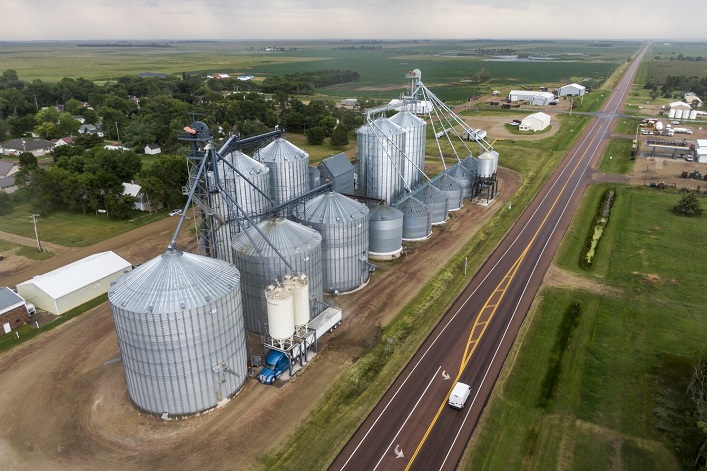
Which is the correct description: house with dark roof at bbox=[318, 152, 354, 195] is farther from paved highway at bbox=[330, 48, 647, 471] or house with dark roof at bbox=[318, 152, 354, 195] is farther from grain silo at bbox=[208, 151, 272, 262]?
paved highway at bbox=[330, 48, 647, 471]

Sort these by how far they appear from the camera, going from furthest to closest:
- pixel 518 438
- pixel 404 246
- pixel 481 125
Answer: pixel 481 125 → pixel 404 246 → pixel 518 438

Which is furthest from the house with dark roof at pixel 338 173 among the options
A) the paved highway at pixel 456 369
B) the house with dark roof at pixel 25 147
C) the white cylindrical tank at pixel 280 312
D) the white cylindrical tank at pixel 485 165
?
the house with dark roof at pixel 25 147

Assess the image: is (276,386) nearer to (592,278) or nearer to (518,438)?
(518,438)

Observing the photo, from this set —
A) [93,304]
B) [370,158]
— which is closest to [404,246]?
[370,158]

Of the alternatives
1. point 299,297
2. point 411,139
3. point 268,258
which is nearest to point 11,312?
point 268,258

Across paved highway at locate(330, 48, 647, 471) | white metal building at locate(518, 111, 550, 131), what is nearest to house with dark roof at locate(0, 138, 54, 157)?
paved highway at locate(330, 48, 647, 471)
